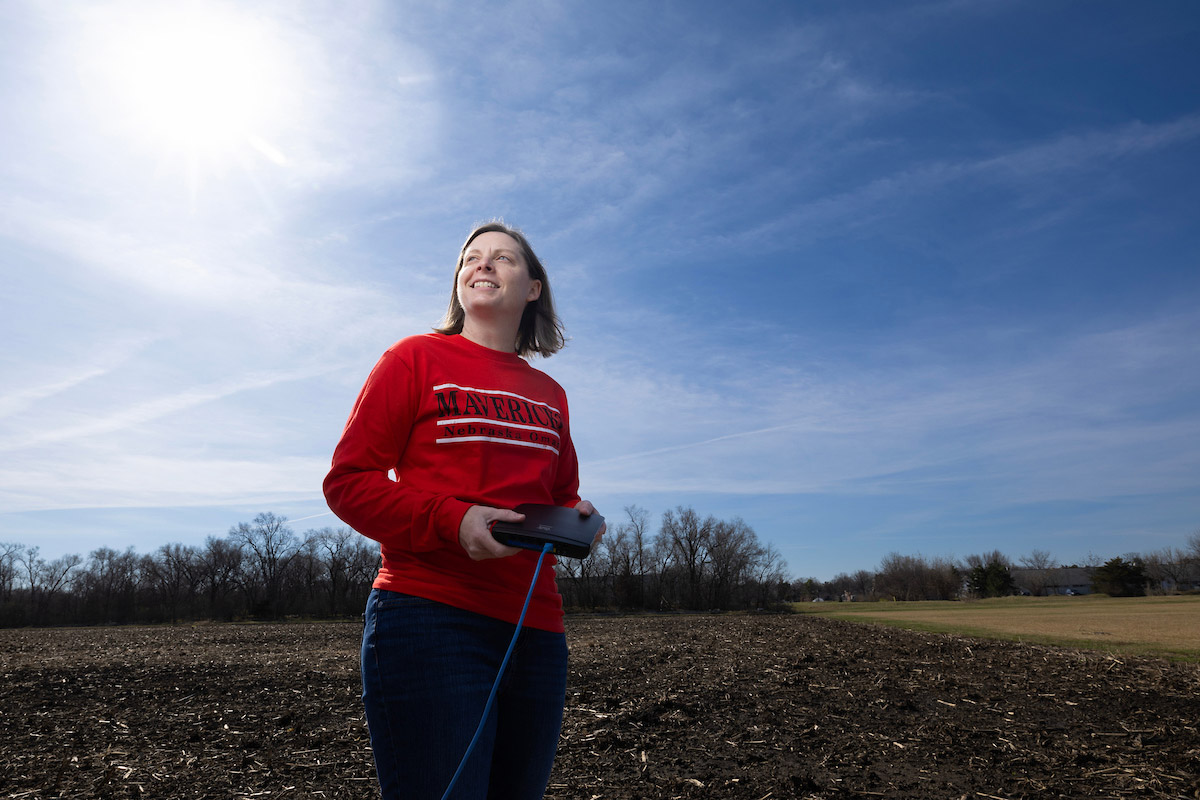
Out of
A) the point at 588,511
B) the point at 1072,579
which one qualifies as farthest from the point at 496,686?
the point at 1072,579

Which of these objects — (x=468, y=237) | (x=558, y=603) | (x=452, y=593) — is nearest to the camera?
(x=452, y=593)

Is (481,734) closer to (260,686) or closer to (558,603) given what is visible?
(558,603)

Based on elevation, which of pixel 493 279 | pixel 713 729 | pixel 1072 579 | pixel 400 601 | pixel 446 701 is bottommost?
pixel 1072 579

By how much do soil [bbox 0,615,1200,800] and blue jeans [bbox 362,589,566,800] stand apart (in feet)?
12.0

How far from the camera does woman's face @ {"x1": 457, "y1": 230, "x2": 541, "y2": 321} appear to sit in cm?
210

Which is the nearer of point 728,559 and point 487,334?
point 487,334

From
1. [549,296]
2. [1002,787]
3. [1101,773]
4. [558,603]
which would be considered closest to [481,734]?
[558,603]

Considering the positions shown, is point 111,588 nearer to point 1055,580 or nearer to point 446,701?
point 446,701

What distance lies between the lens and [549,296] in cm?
251

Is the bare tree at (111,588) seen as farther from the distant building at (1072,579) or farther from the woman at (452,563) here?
the distant building at (1072,579)

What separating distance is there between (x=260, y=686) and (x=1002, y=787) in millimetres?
9020

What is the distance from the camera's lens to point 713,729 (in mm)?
6457

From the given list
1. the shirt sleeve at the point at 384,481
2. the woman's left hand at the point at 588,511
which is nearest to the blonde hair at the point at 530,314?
the shirt sleeve at the point at 384,481

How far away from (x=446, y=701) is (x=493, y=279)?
1.26 meters
